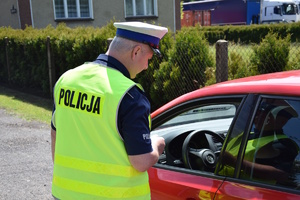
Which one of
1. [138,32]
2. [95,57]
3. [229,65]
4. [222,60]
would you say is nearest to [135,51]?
[138,32]

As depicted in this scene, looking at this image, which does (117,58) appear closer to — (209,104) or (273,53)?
(209,104)

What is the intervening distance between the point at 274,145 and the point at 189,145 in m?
0.78

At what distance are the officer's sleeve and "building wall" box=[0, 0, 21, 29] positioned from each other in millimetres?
18651

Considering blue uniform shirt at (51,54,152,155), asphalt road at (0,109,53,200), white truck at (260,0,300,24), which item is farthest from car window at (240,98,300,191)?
white truck at (260,0,300,24)

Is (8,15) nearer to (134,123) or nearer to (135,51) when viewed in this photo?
(135,51)

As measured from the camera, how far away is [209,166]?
267 centimetres

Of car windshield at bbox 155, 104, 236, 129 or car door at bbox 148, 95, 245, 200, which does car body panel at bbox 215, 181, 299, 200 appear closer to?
car door at bbox 148, 95, 245, 200

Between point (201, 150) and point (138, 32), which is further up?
point (138, 32)

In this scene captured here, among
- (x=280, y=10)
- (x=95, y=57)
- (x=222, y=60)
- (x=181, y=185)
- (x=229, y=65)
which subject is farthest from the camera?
(x=280, y=10)

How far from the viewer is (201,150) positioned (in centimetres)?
279

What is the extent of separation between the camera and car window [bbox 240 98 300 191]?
2.08 m

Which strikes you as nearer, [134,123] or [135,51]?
[134,123]

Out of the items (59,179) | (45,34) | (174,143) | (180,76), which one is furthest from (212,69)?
(45,34)

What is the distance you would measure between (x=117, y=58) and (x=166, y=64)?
566 cm
